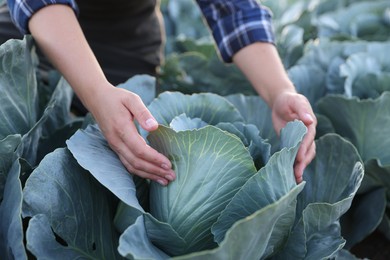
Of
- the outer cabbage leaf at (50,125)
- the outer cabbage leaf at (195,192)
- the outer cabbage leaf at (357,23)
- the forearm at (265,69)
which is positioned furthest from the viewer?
the outer cabbage leaf at (357,23)

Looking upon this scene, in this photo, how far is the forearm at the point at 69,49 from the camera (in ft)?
3.50

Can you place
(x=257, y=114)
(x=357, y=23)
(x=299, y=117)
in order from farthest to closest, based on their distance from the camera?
(x=357, y=23) → (x=257, y=114) → (x=299, y=117)

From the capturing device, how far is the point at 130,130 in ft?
3.25

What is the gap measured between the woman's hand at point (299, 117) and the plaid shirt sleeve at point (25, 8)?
46cm

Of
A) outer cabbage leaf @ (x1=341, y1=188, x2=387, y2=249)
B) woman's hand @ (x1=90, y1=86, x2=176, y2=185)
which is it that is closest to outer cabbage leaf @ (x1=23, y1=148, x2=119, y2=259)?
woman's hand @ (x1=90, y1=86, x2=176, y2=185)

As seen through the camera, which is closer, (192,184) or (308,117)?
(192,184)

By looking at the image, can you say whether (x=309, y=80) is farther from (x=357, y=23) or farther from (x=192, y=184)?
(x=192, y=184)

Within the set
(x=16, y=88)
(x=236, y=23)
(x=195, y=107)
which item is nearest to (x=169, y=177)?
(x=195, y=107)

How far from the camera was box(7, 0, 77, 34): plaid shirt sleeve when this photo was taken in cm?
112

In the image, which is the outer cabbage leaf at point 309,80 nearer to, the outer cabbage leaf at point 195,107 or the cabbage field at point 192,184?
the cabbage field at point 192,184

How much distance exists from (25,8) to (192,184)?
46 centimetres

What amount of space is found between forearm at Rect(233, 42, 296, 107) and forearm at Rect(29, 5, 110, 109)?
0.40 metres

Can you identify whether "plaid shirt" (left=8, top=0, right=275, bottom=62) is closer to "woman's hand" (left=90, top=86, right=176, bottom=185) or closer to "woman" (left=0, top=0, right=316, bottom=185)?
"woman" (left=0, top=0, right=316, bottom=185)

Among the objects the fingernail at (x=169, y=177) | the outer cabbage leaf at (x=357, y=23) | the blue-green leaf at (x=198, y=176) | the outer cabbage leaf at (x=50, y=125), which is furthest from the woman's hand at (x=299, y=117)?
the outer cabbage leaf at (x=357, y=23)
